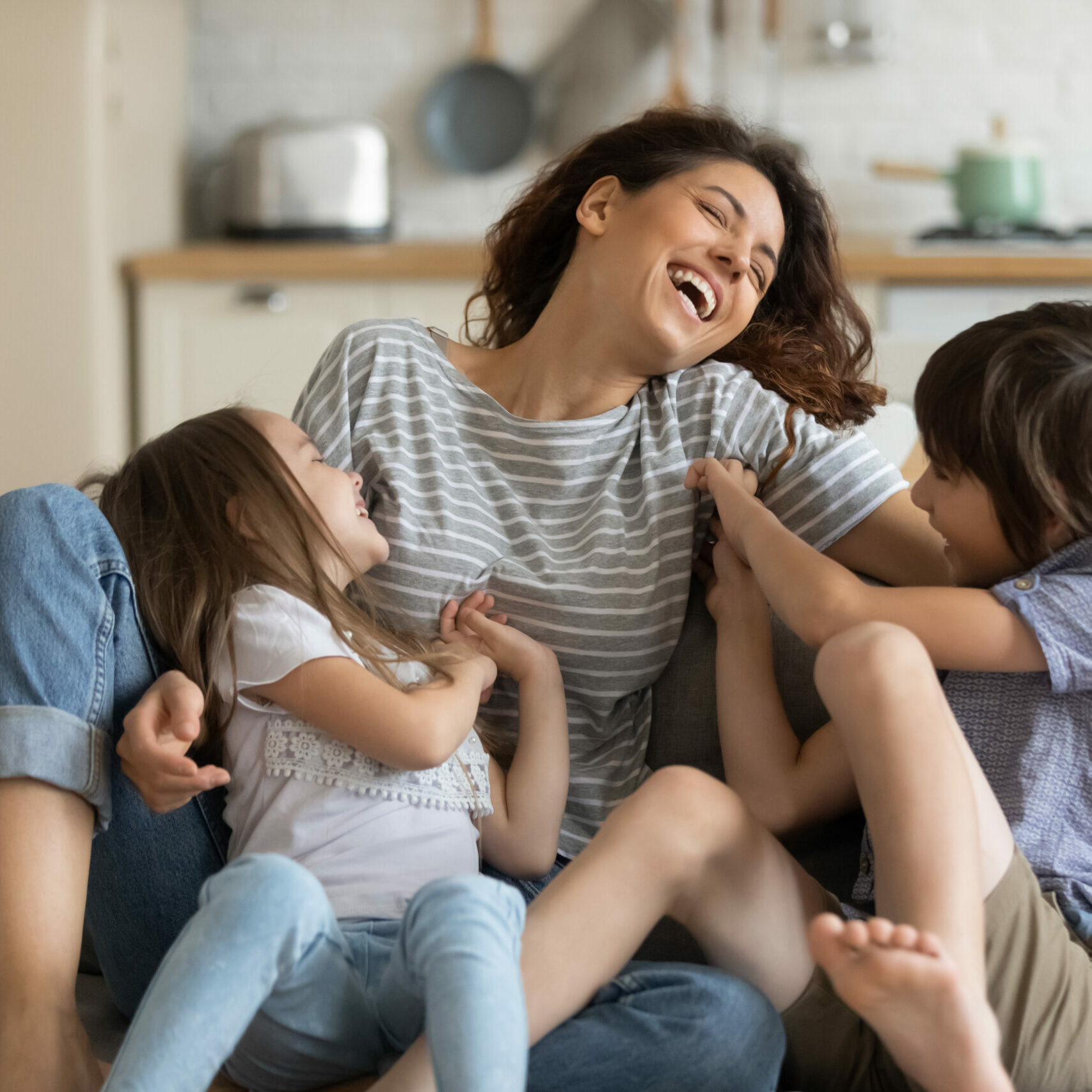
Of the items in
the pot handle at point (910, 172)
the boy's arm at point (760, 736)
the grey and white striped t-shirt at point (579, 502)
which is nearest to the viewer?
the boy's arm at point (760, 736)

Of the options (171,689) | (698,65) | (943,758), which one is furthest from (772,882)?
(698,65)

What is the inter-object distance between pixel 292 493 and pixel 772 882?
0.52m

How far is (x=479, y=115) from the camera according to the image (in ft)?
12.3

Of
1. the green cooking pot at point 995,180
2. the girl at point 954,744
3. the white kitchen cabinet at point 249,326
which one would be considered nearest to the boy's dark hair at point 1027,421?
the girl at point 954,744

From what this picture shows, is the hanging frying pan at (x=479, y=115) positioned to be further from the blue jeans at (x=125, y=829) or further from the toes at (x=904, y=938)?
the toes at (x=904, y=938)

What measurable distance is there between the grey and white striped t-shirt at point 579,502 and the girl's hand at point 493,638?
2 centimetres

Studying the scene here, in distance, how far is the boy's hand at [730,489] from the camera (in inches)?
47.6

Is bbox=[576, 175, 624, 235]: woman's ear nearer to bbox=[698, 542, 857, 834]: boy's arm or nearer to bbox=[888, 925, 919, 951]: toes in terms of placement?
bbox=[698, 542, 857, 834]: boy's arm

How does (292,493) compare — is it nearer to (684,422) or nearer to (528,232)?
(684,422)

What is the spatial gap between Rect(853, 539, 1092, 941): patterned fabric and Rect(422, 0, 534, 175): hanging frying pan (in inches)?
115

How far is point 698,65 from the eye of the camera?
→ 367 cm

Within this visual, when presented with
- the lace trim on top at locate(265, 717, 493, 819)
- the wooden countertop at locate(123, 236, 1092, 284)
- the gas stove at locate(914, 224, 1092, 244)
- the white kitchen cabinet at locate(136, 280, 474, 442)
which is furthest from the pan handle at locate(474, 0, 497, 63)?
the lace trim on top at locate(265, 717, 493, 819)

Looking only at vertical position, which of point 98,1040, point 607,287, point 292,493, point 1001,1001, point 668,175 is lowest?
point 98,1040

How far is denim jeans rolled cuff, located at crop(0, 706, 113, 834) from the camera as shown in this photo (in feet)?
3.28
